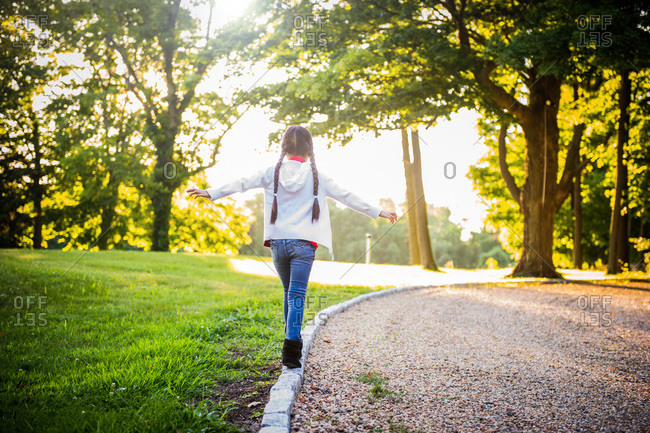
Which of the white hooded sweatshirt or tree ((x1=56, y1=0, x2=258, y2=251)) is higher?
tree ((x1=56, y1=0, x2=258, y2=251))

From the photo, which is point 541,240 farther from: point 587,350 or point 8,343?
point 8,343

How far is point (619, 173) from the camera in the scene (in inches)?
567

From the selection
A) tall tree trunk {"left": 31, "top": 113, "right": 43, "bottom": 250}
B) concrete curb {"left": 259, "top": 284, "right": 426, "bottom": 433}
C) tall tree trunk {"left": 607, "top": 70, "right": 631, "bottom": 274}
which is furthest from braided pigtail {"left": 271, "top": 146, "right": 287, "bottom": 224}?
tall tree trunk {"left": 31, "top": 113, "right": 43, "bottom": 250}

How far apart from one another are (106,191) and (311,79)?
17.1 metres

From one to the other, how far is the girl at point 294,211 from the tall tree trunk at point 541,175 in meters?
10.7

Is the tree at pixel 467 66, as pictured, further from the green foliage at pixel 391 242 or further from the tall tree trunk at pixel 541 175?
the green foliage at pixel 391 242

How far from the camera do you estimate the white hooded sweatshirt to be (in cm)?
362

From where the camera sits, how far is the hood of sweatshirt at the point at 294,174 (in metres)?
3.67

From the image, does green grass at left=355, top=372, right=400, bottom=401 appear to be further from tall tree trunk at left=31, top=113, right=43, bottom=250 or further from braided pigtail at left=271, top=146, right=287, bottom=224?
tall tree trunk at left=31, top=113, right=43, bottom=250

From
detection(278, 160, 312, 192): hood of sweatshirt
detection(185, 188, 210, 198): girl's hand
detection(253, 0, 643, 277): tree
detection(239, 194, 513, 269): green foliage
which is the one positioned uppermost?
detection(253, 0, 643, 277): tree

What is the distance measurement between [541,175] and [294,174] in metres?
11.5

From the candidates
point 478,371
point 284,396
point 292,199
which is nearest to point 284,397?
point 284,396

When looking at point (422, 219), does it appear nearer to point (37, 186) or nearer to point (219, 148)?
point (219, 148)

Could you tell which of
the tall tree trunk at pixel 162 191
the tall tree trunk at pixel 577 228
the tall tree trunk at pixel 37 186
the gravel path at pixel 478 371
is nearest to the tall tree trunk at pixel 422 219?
the tall tree trunk at pixel 577 228
